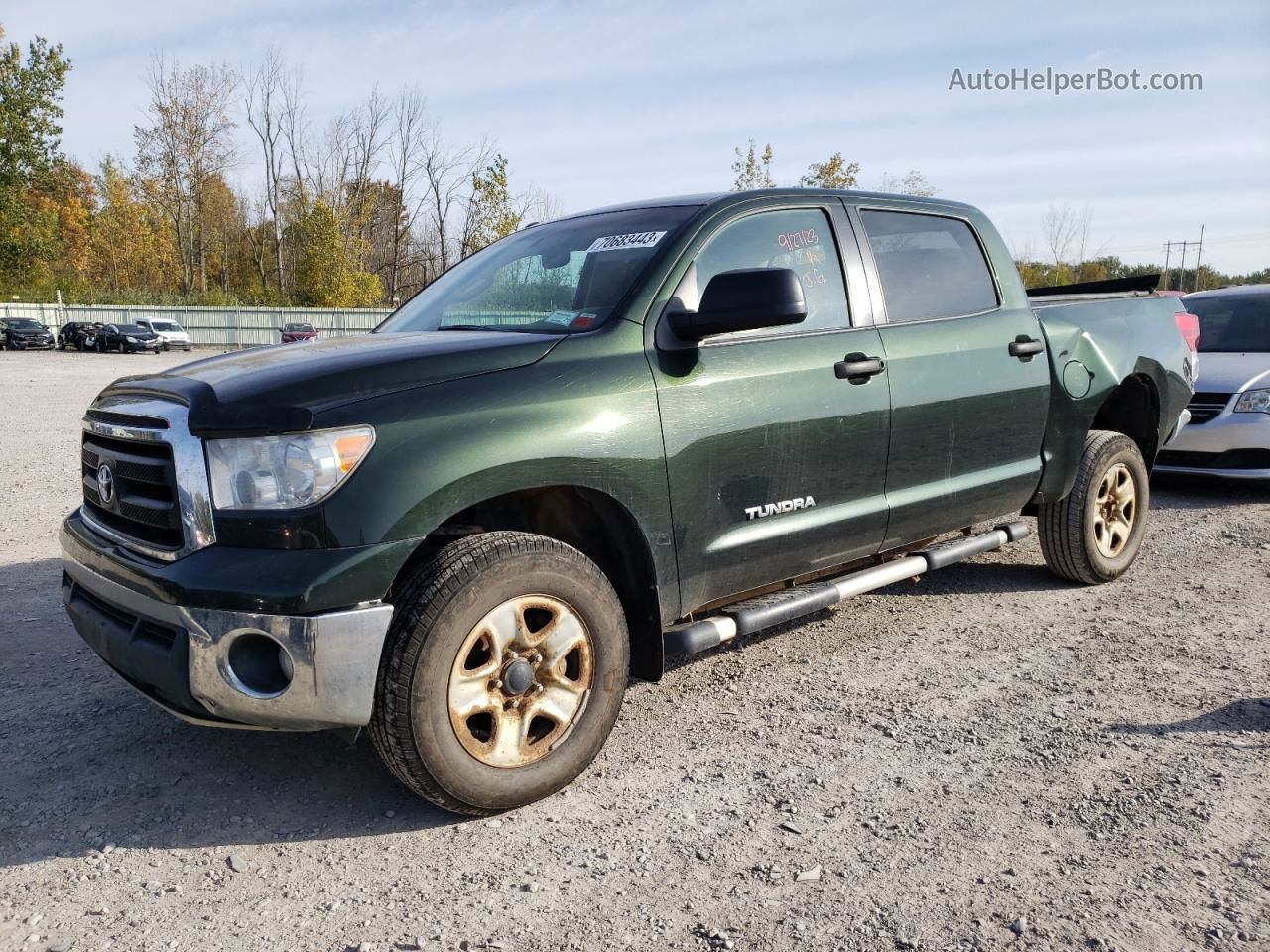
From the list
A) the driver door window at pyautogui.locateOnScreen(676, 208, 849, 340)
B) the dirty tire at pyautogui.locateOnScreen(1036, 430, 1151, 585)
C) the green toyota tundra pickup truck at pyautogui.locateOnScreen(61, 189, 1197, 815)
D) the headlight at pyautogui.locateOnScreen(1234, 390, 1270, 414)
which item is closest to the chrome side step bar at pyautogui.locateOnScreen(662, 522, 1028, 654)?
the green toyota tundra pickup truck at pyautogui.locateOnScreen(61, 189, 1197, 815)

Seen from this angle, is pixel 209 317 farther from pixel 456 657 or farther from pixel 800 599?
pixel 456 657

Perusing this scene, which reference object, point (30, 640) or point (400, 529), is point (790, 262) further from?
point (30, 640)

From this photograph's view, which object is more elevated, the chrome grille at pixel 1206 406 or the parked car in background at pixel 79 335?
the parked car in background at pixel 79 335

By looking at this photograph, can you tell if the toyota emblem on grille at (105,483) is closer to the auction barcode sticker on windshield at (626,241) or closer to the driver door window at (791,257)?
the auction barcode sticker on windshield at (626,241)

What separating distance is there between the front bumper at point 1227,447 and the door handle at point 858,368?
5.08 metres

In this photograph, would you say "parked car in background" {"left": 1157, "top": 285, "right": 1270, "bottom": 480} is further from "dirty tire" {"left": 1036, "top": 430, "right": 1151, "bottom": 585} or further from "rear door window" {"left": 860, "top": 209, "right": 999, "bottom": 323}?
"rear door window" {"left": 860, "top": 209, "right": 999, "bottom": 323}

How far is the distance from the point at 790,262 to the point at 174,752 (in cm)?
285

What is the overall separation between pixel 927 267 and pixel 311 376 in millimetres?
2861

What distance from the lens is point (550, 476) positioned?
2.94 m

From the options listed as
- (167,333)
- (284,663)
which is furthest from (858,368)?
(167,333)

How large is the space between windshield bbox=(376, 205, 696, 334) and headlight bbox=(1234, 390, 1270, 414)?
6124mm

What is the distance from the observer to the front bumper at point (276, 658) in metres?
2.56

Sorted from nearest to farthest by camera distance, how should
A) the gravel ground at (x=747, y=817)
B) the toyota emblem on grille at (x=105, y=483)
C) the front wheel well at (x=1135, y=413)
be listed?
the gravel ground at (x=747, y=817)
the toyota emblem on grille at (x=105, y=483)
the front wheel well at (x=1135, y=413)

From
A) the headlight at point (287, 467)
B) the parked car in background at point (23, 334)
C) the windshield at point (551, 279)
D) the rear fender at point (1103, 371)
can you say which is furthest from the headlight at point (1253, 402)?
the parked car in background at point (23, 334)
